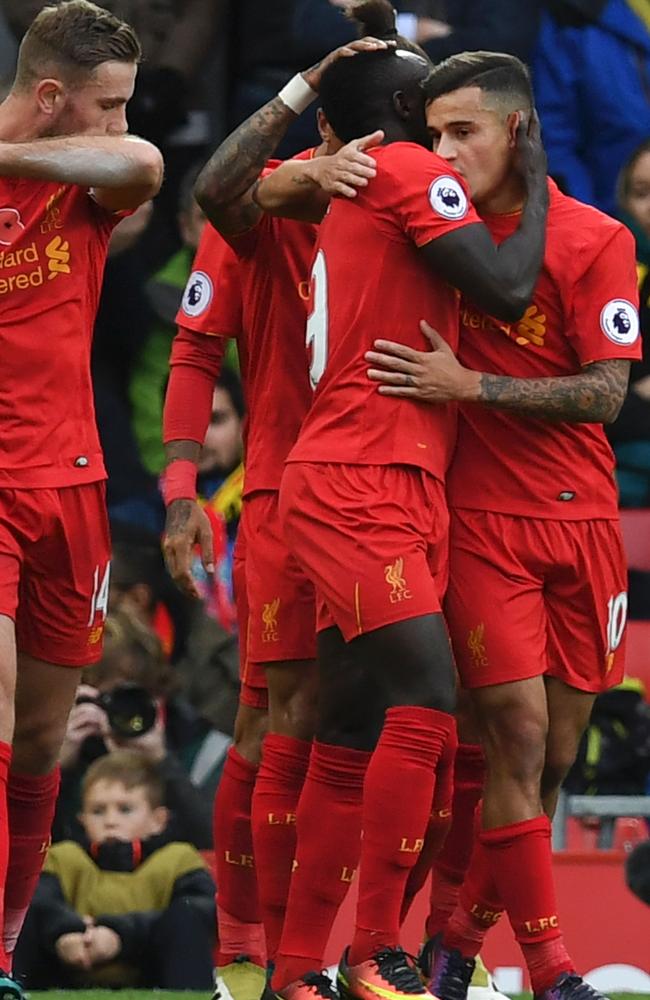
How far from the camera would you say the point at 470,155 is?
5621mm

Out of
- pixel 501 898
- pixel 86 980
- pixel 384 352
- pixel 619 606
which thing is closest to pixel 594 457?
pixel 619 606

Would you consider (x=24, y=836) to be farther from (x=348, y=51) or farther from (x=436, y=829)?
(x=348, y=51)

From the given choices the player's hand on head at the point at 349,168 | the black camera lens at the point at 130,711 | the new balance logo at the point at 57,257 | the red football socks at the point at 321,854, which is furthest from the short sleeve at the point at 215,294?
the black camera lens at the point at 130,711

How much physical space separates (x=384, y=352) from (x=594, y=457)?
0.80 meters

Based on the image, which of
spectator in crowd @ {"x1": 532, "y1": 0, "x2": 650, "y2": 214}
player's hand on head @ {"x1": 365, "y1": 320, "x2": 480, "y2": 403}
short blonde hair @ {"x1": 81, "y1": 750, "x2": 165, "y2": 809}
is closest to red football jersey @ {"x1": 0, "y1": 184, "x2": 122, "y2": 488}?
player's hand on head @ {"x1": 365, "y1": 320, "x2": 480, "y2": 403}

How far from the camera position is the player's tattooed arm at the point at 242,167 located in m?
5.86

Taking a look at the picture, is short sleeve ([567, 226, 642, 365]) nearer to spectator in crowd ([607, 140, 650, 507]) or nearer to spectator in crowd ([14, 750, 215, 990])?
spectator in crowd ([14, 750, 215, 990])

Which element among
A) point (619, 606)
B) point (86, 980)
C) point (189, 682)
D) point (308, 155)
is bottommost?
point (86, 980)

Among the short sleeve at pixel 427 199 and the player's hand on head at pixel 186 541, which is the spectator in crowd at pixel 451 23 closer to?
the player's hand on head at pixel 186 541

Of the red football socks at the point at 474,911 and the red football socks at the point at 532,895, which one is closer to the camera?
the red football socks at the point at 532,895

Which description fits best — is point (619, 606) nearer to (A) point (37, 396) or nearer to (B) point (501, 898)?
(B) point (501, 898)

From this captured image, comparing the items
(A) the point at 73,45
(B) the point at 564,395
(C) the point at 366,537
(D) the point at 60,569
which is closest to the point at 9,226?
(A) the point at 73,45

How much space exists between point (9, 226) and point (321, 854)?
1.74 meters

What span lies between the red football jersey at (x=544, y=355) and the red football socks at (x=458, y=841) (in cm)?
79
